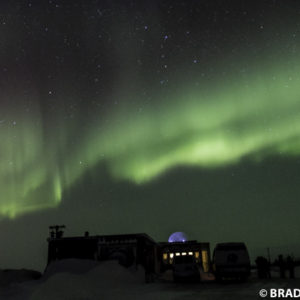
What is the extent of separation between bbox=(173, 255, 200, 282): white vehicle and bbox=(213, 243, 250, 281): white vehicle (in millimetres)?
2588

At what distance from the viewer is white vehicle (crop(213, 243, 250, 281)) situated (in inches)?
916

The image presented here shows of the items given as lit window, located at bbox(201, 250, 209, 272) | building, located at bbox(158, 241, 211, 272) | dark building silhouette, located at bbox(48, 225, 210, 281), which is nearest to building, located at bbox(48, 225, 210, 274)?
dark building silhouette, located at bbox(48, 225, 210, 281)

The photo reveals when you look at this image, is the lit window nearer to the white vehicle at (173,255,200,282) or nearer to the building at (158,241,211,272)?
the building at (158,241,211,272)

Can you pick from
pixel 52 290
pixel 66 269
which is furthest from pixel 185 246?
pixel 52 290

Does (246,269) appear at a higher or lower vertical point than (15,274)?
higher

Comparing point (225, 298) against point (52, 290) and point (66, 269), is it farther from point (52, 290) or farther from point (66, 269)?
point (66, 269)

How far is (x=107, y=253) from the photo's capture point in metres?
38.3

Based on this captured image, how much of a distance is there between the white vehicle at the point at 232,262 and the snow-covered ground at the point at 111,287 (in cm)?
83

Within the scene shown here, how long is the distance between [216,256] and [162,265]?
1090 inches

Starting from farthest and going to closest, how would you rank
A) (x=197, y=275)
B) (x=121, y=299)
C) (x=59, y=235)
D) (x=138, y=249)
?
(x=59, y=235) → (x=138, y=249) → (x=197, y=275) → (x=121, y=299)

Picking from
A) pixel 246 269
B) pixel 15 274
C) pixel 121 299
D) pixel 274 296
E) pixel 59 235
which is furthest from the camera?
pixel 15 274

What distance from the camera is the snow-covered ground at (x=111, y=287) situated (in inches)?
626

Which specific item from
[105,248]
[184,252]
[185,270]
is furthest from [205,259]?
[185,270]

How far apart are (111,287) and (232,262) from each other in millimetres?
7389
